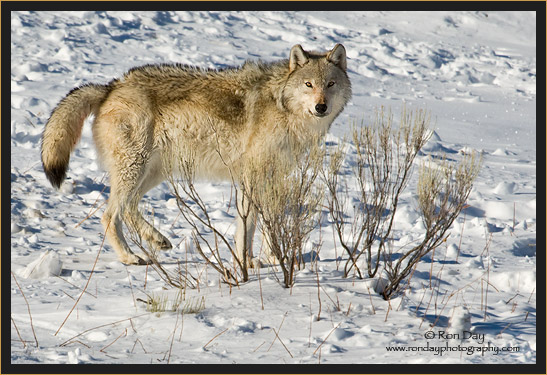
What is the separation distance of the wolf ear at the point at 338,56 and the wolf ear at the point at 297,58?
215mm

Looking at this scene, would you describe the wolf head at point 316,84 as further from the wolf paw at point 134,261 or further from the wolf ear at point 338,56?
the wolf paw at point 134,261

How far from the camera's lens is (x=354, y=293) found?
444cm

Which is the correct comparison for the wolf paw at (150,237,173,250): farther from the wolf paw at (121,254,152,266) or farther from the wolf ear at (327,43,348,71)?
the wolf ear at (327,43,348,71)

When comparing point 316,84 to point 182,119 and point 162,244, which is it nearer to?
point 182,119

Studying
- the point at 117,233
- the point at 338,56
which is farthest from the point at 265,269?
the point at 338,56

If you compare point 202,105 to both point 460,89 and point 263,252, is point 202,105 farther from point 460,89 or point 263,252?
point 460,89

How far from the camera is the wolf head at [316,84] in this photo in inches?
214

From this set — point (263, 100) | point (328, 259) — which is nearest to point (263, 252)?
point (328, 259)

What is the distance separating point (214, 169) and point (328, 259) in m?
1.32

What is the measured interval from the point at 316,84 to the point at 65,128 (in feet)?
7.29

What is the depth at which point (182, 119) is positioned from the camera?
5551 mm

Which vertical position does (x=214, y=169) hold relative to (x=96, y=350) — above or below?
above

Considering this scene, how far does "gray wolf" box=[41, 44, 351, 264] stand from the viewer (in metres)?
5.48

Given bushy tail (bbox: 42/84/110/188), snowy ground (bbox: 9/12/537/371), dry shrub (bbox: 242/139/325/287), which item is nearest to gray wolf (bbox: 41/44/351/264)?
bushy tail (bbox: 42/84/110/188)
